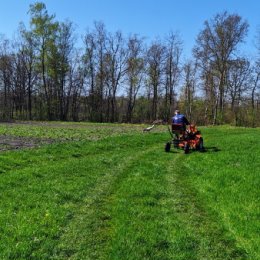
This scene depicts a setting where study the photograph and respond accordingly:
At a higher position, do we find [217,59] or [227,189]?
[217,59]

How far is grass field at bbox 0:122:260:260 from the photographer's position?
272 inches

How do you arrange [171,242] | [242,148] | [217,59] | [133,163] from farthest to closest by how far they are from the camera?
[217,59] → [242,148] → [133,163] → [171,242]

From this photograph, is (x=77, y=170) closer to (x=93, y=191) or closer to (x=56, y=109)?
(x=93, y=191)

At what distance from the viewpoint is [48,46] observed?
68000 mm

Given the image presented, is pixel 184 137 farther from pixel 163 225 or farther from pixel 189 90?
pixel 189 90

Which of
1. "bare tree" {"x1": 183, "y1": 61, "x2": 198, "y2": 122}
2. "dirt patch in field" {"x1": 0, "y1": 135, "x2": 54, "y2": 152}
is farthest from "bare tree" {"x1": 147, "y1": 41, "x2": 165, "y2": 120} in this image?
"dirt patch in field" {"x1": 0, "y1": 135, "x2": 54, "y2": 152}

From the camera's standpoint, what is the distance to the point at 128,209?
915 cm

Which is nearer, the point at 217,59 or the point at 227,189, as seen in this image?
the point at 227,189

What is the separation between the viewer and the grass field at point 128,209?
6.92m

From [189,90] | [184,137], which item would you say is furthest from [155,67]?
[184,137]

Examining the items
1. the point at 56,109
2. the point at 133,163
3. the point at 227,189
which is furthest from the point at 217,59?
the point at 227,189

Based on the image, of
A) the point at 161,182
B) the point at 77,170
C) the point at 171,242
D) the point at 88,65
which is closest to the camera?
the point at 171,242

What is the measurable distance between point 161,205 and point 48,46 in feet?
204

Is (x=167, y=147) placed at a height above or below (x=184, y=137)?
below
